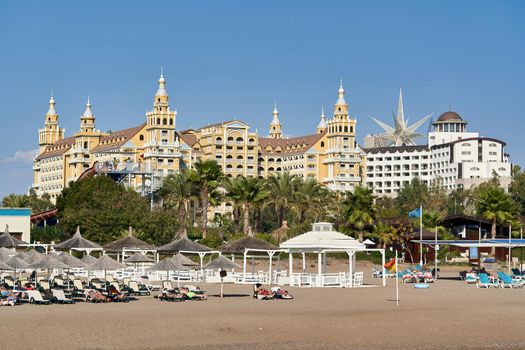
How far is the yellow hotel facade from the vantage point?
16312cm

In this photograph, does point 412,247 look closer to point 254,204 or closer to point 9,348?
point 254,204

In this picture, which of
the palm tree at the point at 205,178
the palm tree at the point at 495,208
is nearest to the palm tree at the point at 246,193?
the palm tree at the point at 205,178

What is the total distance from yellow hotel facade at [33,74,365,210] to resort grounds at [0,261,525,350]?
115m

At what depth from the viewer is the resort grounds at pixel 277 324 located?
31.1 m

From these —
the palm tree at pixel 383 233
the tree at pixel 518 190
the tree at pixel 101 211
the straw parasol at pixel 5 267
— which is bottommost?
the straw parasol at pixel 5 267

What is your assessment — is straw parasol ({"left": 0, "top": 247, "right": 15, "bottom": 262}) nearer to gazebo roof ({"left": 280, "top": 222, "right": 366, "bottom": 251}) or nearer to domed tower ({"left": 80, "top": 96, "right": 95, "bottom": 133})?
gazebo roof ({"left": 280, "top": 222, "right": 366, "bottom": 251})

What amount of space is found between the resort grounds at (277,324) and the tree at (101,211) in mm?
35377

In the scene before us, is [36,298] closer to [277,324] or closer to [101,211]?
[277,324]

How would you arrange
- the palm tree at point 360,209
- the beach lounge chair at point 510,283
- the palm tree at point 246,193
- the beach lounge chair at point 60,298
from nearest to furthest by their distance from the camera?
the beach lounge chair at point 60,298
the beach lounge chair at point 510,283
the palm tree at point 360,209
the palm tree at point 246,193

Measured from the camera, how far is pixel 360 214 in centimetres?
9112

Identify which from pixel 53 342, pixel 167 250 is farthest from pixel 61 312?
pixel 167 250

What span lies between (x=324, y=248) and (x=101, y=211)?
3320cm

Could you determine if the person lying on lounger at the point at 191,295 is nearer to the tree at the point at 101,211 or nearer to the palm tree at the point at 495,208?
the tree at the point at 101,211

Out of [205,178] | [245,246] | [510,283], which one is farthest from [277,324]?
[205,178]
